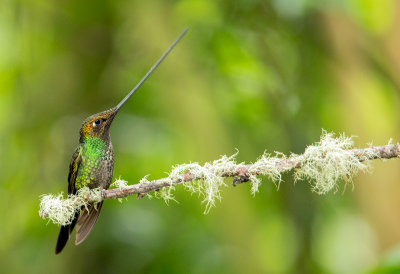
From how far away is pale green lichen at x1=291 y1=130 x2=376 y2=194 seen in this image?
107cm

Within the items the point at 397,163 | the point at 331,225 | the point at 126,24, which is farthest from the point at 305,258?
the point at 126,24

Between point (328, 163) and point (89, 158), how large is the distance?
0.89 meters

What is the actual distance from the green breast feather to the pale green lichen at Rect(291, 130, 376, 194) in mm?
799

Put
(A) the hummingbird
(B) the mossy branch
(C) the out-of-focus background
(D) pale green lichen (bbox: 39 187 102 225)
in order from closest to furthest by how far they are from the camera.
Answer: (B) the mossy branch < (D) pale green lichen (bbox: 39 187 102 225) < (A) the hummingbird < (C) the out-of-focus background

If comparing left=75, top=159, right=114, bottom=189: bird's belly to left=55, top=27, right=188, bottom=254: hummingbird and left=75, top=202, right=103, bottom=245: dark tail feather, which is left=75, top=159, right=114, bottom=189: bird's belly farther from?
left=75, top=202, right=103, bottom=245: dark tail feather

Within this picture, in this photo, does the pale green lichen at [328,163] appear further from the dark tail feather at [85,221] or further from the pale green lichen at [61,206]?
the dark tail feather at [85,221]

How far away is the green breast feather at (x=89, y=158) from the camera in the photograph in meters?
1.75

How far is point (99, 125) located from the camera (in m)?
1.74

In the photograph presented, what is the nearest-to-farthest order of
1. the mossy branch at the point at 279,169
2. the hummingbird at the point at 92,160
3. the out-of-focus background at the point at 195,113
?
the mossy branch at the point at 279,169, the hummingbird at the point at 92,160, the out-of-focus background at the point at 195,113

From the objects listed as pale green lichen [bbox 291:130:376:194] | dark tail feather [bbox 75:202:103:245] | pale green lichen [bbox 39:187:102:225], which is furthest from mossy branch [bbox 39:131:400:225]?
dark tail feather [bbox 75:202:103:245]

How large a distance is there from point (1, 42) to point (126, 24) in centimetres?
94

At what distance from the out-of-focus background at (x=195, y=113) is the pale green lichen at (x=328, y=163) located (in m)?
1.86

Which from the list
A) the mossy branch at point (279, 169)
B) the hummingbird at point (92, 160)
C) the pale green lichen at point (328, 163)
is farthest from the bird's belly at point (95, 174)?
the pale green lichen at point (328, 163)

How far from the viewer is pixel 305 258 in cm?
345
